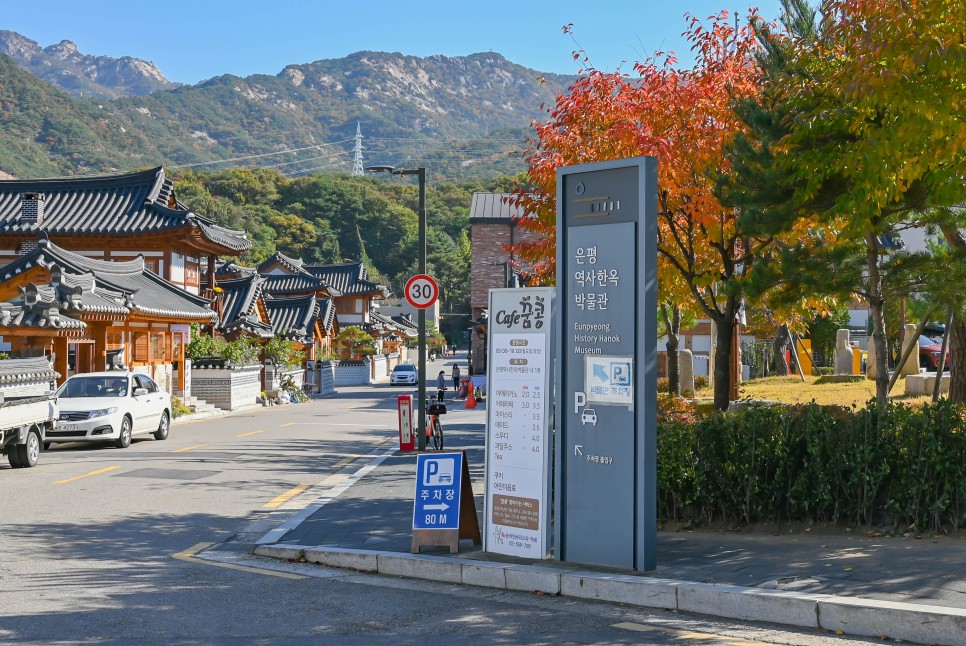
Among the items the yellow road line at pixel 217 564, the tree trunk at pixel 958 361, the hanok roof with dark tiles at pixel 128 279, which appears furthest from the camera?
the hanok roof with dark tiles at pixel 128 279

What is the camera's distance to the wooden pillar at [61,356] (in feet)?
97.2

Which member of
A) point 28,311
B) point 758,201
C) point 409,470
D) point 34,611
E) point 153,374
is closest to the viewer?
point 34,611

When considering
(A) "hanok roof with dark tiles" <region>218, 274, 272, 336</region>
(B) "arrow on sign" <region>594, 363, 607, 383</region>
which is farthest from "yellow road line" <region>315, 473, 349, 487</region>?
(A) "hanok roof with dark tiles" <region>218, 274, 272, 336</region>

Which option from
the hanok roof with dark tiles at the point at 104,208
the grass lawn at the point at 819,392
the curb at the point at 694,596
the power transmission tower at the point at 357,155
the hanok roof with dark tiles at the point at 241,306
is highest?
the power transmission tower at the point at 357,155

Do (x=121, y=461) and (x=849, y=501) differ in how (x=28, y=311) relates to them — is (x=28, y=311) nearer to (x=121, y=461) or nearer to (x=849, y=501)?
(x=121, y=461)

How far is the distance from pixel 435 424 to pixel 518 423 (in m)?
11.3

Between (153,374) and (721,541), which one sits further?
(153,374)

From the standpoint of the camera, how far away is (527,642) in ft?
20.9

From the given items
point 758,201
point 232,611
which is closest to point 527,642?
point 232,611

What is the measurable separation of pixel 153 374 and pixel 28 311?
10393mm

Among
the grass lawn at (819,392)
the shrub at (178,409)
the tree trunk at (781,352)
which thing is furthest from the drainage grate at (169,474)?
the tree trunk at (781,352)

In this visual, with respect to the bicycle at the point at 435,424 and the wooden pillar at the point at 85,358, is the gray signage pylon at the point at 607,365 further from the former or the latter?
the wooden pillar at the point at 85,358

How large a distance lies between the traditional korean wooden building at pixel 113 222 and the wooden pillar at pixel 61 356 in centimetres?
1184

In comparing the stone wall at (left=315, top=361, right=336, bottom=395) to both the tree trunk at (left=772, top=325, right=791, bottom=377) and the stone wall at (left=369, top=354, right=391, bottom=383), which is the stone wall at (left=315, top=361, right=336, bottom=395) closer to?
the stone wall at (left=369, top=354, right=391, bottom=383)
